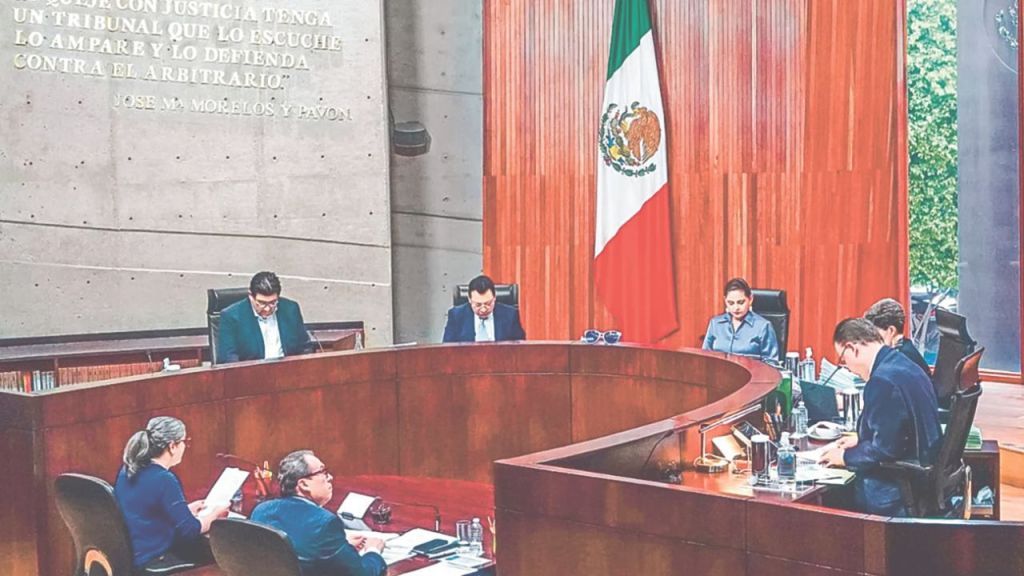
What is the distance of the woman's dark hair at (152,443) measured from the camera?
10.5 ft

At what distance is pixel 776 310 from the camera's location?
19.7 feet

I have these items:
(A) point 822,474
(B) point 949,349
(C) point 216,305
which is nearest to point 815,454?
(A) point 822,474

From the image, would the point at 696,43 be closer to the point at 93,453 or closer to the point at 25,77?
the point at 25,77

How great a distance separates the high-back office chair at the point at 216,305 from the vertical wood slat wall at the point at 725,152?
8.50 feet

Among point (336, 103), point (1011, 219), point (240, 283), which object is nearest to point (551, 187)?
point (336, 103)

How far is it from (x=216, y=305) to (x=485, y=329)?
1.42 m

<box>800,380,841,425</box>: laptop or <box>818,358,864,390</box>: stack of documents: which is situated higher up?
<box>818,358,864,390</box>: stack of documents

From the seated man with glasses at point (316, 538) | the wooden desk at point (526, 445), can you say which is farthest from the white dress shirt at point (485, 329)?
the seated man with glasses at point (316, 538)

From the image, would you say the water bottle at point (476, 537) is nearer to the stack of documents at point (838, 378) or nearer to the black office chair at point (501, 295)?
the stack of documents at point (838, 378)

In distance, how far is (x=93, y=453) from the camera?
3.79 metres

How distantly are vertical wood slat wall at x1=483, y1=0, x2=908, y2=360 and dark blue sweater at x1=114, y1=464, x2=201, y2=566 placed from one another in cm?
488

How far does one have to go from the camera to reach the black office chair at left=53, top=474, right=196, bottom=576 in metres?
2.99

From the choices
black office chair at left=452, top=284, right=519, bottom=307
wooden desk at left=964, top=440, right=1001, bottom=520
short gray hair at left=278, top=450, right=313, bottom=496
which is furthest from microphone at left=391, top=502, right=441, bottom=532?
black office chair at left=452, top=284, right=519, bottom=307

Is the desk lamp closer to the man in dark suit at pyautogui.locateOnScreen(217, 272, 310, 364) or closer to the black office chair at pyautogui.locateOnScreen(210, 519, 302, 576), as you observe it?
the black office chair at pyautogui.locateOnScreen(210, 519, 302, 576)
